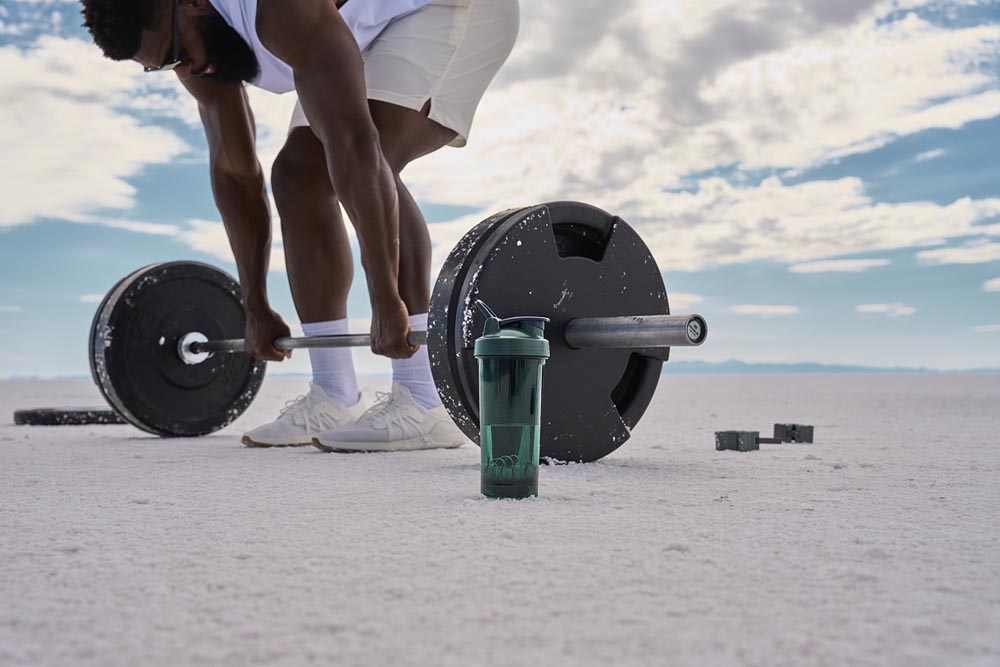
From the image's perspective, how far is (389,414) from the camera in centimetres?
193

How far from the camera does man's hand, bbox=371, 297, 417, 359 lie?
170cm

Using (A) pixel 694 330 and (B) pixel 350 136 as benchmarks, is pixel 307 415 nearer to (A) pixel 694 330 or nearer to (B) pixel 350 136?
(B) pixel 350 136

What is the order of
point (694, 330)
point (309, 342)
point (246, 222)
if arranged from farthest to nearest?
point (246, 222) → point (309, 342) → point (694, 330)

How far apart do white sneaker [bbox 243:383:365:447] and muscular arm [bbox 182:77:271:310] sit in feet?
0.92

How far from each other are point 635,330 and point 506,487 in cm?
35

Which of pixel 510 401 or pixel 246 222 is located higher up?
pixel 246 222

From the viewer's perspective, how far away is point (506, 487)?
1.15 meters

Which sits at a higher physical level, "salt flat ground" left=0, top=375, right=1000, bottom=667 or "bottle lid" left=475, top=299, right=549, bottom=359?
"bottle lid" left=475, top=299, right=549, bottom=359

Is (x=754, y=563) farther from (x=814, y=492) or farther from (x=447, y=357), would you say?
(x=447, y=357)

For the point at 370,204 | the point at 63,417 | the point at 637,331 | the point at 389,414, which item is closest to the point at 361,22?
the point at 370,204

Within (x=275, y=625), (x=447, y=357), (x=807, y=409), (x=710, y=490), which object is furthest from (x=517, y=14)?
(x=807, y=409)

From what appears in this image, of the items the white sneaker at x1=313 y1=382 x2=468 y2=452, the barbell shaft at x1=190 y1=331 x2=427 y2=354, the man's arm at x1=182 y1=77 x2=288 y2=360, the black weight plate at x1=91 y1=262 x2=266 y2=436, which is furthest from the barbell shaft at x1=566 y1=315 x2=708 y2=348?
the black weight plate at x1=91 y1=262 x2=266 y2=436

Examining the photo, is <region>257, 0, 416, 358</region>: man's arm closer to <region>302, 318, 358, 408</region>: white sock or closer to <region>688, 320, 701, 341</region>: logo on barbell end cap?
<region>302, 318, 358, 408</region>: white sock

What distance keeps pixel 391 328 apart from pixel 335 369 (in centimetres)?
56
